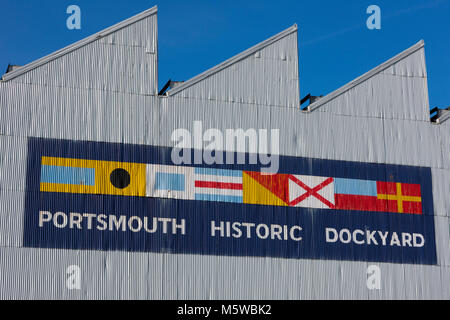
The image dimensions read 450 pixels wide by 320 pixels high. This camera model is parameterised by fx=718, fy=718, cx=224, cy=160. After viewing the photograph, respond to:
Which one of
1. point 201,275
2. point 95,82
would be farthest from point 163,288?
point 95,82

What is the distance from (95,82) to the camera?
4416 centimetres

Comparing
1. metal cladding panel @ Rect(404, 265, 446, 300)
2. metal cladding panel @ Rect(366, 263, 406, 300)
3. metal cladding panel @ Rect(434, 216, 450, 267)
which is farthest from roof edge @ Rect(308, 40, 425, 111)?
metal cladding panel @ Rect(404, 265, 446, 300)

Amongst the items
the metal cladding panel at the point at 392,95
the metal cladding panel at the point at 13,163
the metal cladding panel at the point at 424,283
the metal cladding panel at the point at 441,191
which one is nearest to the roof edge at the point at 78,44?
the metal cladding panel at the point at 13,163

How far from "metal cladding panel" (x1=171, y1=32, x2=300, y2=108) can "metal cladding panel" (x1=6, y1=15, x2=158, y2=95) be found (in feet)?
9.14

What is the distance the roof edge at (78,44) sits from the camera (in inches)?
1682

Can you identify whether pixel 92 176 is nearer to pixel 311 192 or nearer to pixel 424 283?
pixel 311 192

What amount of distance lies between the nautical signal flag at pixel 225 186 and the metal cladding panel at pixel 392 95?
4.89 meters

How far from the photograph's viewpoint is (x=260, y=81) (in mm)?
47375

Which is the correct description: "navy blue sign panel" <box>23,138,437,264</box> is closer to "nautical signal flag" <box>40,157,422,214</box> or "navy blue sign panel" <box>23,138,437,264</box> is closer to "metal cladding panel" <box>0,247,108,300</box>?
"nautical signal flag" <box>40,157,422,214</box>

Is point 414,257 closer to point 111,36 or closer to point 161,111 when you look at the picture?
point 161,111

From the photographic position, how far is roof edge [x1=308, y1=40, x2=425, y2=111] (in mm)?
48375

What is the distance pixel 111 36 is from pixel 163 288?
15912mm

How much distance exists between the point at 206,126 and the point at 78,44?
9.39m

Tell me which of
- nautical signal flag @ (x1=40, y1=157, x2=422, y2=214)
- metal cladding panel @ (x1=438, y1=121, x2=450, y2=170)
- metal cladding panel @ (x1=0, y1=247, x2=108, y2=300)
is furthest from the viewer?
metal cladding panel @ (x1=438, y1=121, x2=450, y2=170)
